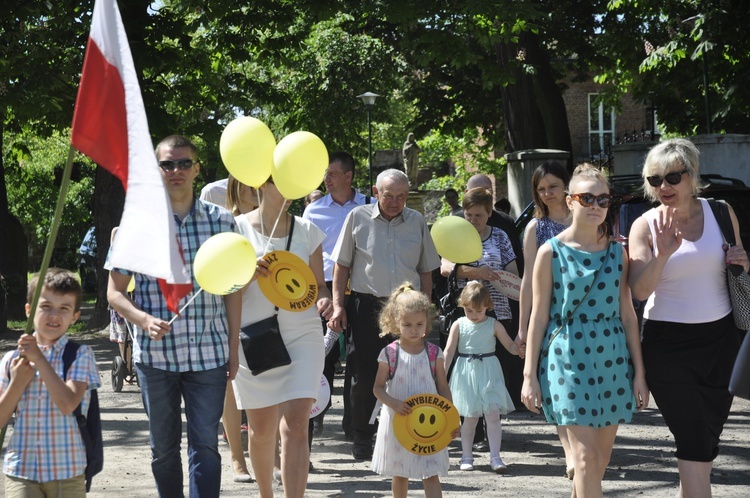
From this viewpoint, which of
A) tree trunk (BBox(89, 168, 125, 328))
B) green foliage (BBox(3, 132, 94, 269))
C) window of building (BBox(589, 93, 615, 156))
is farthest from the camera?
window of building (BBox(589, 93, 615, 156))

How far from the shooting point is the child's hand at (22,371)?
4.49 metres

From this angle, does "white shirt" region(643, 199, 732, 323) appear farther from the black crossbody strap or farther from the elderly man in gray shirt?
the elderly man in gray shirt

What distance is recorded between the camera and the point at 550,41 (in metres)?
24.6

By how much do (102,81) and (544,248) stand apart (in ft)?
7.21

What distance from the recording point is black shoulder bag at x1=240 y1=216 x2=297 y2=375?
5.93 meters

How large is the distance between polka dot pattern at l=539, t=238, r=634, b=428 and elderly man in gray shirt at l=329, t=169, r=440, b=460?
2.55m

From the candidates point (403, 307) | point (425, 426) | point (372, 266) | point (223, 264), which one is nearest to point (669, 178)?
point (403, 307)

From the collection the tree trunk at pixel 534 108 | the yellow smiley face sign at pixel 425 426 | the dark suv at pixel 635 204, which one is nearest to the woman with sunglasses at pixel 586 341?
the yellow smiley face sign at pixel 425 426

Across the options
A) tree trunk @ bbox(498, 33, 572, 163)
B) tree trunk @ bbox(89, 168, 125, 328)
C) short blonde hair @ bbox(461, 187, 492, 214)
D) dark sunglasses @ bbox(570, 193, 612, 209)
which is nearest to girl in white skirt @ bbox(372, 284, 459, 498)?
dark sunglasses @ bbox(570, 193, 612, 209)

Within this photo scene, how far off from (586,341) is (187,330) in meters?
1.84

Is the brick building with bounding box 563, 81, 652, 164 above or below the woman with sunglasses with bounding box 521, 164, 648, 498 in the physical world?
above

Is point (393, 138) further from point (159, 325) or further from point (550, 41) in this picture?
point (159, 325)

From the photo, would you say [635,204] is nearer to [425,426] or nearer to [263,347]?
[425,426]

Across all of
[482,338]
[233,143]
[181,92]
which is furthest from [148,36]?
[233,143]
